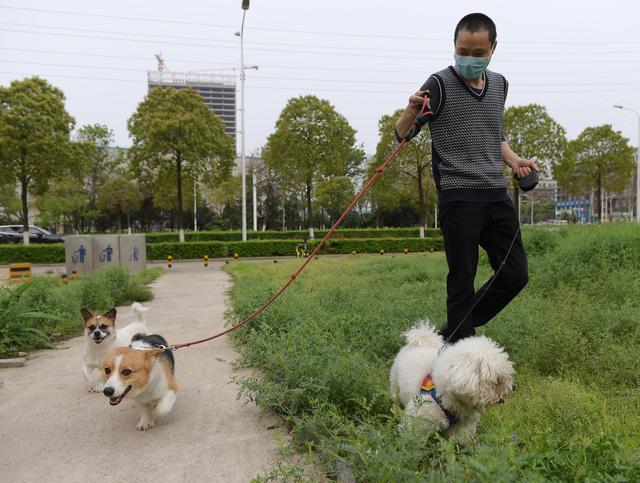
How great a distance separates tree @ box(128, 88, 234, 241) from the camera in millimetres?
21125

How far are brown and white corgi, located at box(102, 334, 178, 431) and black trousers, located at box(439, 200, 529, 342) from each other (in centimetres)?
196

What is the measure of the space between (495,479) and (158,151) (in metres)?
22.1

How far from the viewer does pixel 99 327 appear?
410 centimetres

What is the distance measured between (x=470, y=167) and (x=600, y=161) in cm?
3434

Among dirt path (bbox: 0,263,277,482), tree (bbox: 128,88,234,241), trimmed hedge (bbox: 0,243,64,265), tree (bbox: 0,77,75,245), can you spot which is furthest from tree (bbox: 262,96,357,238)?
dirt path (bbox: 0,263,277,482)

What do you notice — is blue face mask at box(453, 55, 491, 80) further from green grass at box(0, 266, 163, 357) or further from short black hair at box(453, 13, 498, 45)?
green grass at box(0, 266, 163, 357)

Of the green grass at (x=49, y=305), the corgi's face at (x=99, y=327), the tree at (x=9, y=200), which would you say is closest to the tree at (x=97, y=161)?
the tree at (x=9, y=200)

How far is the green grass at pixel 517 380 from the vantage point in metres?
1.92

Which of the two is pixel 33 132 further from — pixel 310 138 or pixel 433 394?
pixel 433 394

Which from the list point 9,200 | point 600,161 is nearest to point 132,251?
point 600,161

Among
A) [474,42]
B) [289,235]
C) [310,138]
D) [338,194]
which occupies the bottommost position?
[289,235]

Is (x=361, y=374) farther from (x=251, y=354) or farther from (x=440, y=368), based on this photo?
(x=251, y=354)

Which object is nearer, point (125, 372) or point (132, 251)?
point (125, 372)

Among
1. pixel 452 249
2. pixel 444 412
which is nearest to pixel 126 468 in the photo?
pixel 444 412
